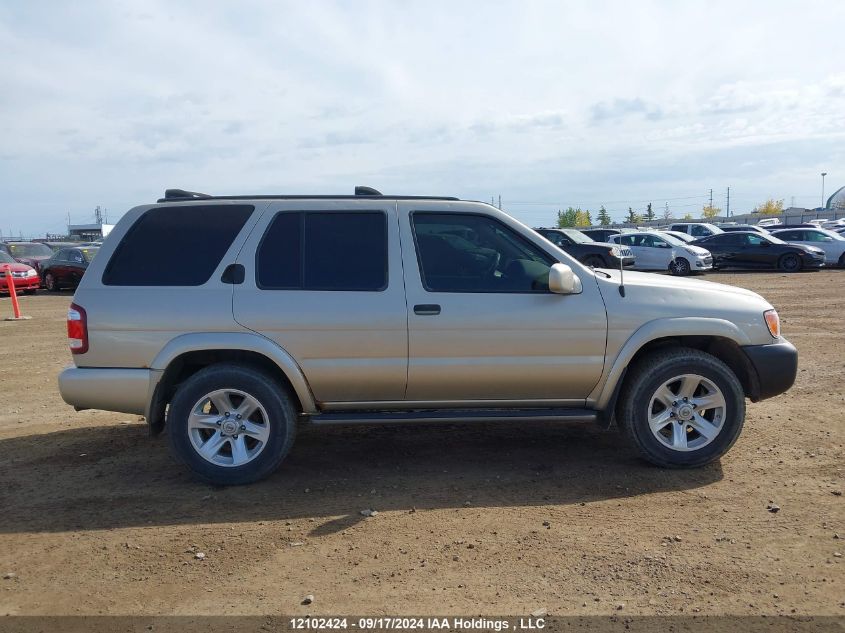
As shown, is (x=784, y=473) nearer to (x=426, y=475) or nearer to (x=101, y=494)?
(x=426, y=475)

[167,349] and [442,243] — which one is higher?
[442,243]

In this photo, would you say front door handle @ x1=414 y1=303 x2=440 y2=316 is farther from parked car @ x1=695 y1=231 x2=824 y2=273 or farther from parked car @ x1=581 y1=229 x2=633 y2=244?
parked car @ x1=581 y1=229 x2=633 y2=244

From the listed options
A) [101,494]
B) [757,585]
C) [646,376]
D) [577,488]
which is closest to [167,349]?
[101,494]

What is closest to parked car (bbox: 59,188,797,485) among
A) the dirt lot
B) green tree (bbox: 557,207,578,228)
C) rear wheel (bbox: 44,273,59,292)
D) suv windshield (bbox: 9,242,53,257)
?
the dirt lot

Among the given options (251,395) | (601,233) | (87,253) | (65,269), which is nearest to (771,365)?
(251,395)

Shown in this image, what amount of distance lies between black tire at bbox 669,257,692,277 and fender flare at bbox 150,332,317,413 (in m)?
20.9

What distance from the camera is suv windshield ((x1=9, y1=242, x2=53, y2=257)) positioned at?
25953 mm

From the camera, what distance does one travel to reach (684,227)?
35562 mm

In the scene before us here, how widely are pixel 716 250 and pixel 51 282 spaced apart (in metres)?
22.4

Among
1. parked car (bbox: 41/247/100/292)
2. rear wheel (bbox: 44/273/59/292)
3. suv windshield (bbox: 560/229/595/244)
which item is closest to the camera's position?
parked car (bbox: 41/247/100/292)

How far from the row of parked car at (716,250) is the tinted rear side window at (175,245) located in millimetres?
18383

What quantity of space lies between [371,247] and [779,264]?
22.7m

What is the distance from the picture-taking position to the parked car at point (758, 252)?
23469mm

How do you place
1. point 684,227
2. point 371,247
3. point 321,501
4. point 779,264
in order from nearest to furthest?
point 321,501 < point 371,247 < point 779,264 < point 684,227
